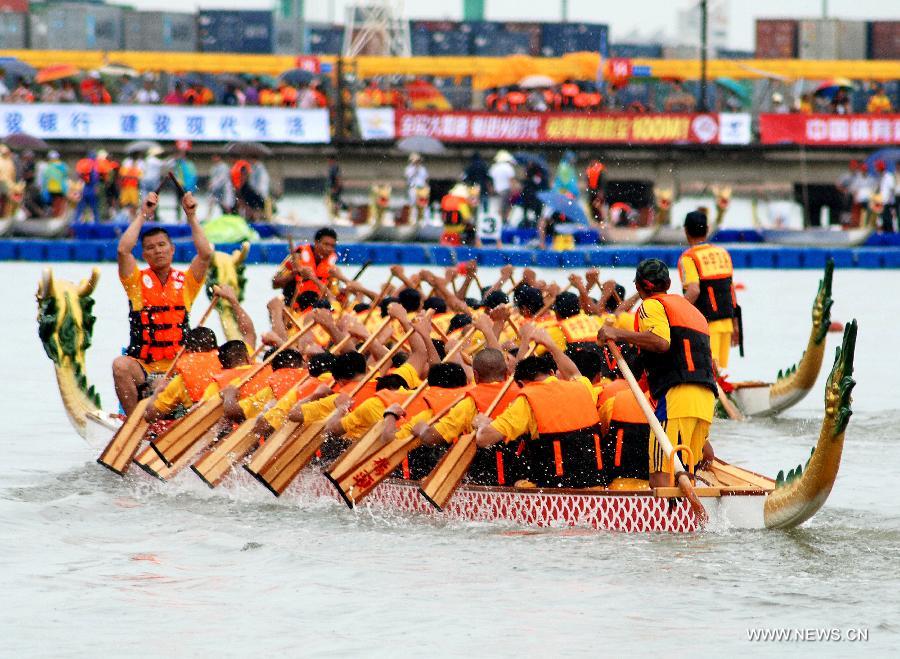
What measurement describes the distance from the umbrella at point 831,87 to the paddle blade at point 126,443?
21970mm

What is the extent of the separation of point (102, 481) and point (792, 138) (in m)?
21.6

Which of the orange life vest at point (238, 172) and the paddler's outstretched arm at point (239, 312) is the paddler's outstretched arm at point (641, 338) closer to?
the paddler's outstretched arm at point (239, 312)

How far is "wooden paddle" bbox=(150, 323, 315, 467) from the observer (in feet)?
31.1

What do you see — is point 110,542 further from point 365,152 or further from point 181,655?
point 365,152

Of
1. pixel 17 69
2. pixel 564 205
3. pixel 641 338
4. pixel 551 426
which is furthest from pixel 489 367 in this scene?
pixel 17 69

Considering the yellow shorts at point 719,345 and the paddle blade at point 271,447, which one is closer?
the paddle blade at point 271,447

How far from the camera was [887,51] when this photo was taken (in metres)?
50.8

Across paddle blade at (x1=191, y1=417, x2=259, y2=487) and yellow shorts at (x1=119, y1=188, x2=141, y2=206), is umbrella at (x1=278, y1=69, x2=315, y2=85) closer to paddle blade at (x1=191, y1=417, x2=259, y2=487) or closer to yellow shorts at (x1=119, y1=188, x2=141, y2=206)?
yellow shorts at (x1=119, y1=188, x2=141, y2=206)

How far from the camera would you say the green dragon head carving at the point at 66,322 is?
427 inches

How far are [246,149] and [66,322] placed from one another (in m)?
16.4

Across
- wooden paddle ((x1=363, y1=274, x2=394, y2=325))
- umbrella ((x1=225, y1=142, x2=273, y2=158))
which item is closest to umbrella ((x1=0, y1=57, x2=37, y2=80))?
umbrella ((x1=225, y1=142, x2=273, y2=158))

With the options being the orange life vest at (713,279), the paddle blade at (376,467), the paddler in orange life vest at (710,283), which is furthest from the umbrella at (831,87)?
the paddle blade at (376,467)

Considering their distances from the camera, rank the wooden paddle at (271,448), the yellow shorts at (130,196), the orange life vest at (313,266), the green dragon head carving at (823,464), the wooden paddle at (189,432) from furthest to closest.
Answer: the yellow shorts at (130,196) → the orange life vest at (313,266) → the wooden paddle at (189,432) → the wooden paddle at (271,448) → the green dragon head carving at (823,464)

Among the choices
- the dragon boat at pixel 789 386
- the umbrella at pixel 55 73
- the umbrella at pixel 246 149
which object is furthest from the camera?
the umbrella at pixel 55 73
